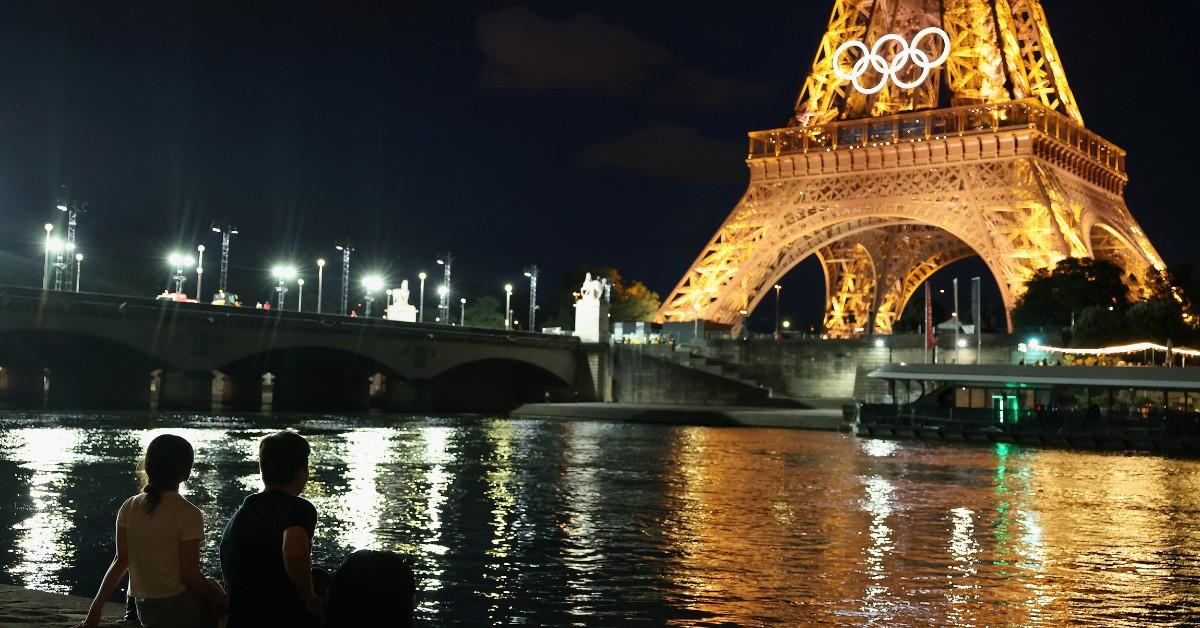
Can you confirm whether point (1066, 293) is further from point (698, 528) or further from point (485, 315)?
point (485, 315)

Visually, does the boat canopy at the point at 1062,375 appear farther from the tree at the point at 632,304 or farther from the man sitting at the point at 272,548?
the tree at the point at 632,304

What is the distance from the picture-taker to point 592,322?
86312 millimetres

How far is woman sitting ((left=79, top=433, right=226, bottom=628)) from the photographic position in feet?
24.5

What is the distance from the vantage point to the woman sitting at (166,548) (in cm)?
746

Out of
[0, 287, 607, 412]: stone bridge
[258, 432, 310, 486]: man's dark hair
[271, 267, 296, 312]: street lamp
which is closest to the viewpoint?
[258, 432, 310, 486]: man's dark hair

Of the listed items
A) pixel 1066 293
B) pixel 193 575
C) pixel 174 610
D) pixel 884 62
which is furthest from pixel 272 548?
pixel 884 62

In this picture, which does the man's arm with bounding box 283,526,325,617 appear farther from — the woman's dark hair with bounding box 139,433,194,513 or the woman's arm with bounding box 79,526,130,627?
the woman's arm with bounding box 79,526,130,627

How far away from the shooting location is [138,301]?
188 feet

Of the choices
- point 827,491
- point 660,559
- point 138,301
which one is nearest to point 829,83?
point 138,301

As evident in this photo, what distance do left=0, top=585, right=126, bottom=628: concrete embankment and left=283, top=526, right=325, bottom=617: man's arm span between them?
10.0ft

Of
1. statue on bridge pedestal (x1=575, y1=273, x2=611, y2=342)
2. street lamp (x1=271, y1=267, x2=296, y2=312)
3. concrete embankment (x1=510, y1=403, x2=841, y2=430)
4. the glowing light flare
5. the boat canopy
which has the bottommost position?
concrete embankment (x1=510, y1=403, x2=841, y2=430)

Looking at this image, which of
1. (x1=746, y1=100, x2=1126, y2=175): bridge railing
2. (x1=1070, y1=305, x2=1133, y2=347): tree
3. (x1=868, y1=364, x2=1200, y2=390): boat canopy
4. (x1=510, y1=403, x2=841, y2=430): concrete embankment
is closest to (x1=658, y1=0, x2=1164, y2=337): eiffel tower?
(x1=746, y1=100, x2=1126, y2=175): bridge railing

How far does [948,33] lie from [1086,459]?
2054 inches

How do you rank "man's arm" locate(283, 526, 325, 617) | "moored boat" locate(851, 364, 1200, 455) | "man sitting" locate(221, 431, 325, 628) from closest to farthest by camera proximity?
"man's arm" locate(283, 526, 325, 617)
"man sitting" locate(221, 431, 325, 628)
"moored boat" locate(851, 364, 1200, 455)
